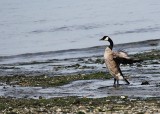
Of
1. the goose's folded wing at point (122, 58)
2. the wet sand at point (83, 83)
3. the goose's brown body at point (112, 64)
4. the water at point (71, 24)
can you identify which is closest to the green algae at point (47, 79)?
the wet sand at point (83, 83)

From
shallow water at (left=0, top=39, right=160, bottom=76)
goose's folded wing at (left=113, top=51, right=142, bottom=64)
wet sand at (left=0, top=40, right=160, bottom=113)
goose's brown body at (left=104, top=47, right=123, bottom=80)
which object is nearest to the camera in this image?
wet sand at (left=0, top=40, right=160, bottom=113)

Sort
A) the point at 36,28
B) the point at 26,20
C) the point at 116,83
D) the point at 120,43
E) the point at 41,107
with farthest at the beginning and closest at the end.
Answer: the point at 26,20
the point at 36,28
the point at 120,43
the point at 116,83
the point at 41,107

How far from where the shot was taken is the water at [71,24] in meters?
46.8

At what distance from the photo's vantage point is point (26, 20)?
2805 inches

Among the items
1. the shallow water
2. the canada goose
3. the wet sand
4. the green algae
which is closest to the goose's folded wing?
the canada goose

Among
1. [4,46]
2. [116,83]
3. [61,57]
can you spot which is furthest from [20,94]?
[4,46]

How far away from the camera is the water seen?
153 feet

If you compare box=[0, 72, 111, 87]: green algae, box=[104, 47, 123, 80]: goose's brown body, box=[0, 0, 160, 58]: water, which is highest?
box=[104, 47, 123, 80]: goose's brown body

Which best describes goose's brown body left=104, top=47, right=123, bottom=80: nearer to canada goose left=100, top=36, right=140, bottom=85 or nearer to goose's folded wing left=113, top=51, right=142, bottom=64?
canada goose left=100, top=36, right=140, bottom=85

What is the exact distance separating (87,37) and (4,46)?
271 inches

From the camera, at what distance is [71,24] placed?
6319 centimetres

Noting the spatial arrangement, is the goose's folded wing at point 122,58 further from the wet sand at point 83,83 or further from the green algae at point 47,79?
the green algae at point 47,79

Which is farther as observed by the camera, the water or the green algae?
the water

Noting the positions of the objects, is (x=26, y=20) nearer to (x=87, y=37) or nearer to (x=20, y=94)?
(x=87, y=37)
